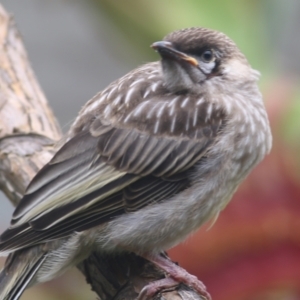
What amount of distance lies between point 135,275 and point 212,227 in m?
0.80

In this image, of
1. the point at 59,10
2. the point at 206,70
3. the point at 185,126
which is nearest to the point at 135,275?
the point at 185,126

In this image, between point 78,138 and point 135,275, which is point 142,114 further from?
point 135,275

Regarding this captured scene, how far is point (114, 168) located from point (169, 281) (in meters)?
0.48

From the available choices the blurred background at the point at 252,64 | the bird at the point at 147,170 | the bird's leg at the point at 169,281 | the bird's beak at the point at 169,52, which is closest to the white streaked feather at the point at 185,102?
the bird at the point at 147,170

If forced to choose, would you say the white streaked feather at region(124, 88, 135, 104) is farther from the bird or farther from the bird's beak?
the bird's beak

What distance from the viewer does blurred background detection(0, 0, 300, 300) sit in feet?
12.4

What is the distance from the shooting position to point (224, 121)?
125 inches

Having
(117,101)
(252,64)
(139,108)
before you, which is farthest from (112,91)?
(252,64)

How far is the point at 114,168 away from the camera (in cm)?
307

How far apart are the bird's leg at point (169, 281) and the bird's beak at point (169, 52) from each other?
79 cm

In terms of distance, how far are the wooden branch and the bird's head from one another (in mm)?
733

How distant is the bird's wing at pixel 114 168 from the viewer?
2.96 m

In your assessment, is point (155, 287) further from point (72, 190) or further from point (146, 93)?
point (146, 93)

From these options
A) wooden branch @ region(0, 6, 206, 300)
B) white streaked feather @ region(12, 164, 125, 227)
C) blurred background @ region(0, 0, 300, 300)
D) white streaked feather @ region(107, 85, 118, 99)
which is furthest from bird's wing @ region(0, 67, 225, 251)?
blurred background @ region(0, 0, 300, 300)
